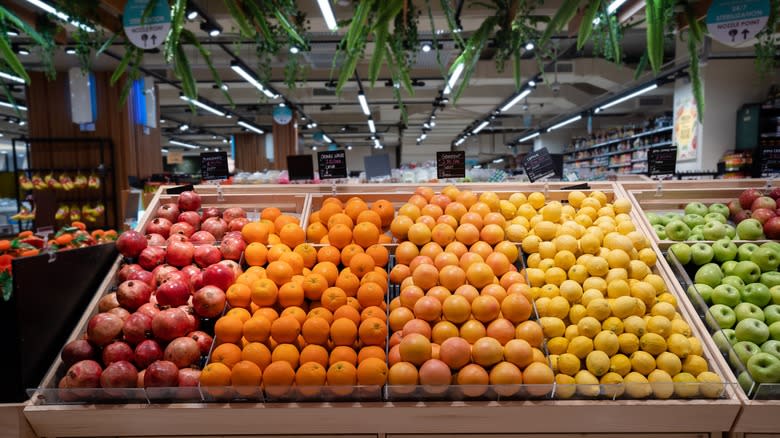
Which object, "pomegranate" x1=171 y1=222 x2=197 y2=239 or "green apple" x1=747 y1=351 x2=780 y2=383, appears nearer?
"green apple" x1=747 y1=351 x2=780 y2=383

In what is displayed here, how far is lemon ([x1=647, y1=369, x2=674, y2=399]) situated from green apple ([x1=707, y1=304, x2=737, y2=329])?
38 centimetres

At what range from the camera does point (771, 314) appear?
1.99 m

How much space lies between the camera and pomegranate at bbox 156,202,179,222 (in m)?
2.75

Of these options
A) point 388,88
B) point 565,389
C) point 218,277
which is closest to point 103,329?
point 218,277

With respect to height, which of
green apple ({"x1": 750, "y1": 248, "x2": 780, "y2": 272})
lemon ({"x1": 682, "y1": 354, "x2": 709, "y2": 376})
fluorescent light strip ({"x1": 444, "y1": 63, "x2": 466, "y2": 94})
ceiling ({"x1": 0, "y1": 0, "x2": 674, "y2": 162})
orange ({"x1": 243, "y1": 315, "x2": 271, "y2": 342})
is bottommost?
lemon ({"x1": 682, "y1": 354, "x2": 709, "y2": 376})

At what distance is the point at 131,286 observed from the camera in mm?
2062

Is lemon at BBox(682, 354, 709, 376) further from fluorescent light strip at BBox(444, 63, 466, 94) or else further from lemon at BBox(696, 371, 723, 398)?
fluorescent light strip at BBox(444, 63, 466, 94)

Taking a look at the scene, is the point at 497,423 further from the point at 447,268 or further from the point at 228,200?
the point at 228,200

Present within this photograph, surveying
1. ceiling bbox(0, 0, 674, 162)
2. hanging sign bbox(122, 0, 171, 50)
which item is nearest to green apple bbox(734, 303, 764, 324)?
ceiling bbox(0, 0, 674, 162)

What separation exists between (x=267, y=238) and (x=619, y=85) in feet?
40.5

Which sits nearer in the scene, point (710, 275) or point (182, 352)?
point (182, 352)

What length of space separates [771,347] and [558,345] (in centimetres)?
80

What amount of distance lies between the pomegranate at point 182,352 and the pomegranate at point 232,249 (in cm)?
51

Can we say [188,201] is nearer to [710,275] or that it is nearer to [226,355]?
[226,355]
